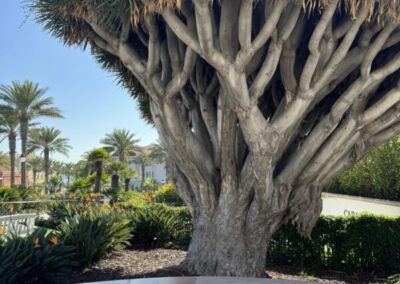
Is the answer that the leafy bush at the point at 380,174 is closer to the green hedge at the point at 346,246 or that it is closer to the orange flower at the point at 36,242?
the green hedge at the point at 346,246

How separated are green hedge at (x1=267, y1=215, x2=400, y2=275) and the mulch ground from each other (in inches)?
10.7

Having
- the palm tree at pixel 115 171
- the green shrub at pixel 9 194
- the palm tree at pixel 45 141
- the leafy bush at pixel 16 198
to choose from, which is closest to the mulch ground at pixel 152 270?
the leafy bush at pixel 16 198

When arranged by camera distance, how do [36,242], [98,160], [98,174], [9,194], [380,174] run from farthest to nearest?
[98,174] → [98,160] → [9,194] → [380,174] → [36,242]

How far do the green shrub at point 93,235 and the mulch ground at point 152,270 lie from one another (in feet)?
0.61

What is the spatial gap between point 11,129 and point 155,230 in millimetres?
24779

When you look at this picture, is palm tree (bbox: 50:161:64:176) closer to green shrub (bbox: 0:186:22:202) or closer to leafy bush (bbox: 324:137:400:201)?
green shrub (bbox: 0:186:22:202)

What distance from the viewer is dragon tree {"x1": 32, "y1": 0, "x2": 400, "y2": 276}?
17.0ft

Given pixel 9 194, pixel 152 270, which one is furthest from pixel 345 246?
pixel 9 194

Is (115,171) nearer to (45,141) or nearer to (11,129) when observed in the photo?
(11,129)

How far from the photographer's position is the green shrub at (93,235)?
6809 mm

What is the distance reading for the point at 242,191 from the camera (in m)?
6.16

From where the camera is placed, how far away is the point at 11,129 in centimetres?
2989

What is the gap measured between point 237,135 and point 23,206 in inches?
573

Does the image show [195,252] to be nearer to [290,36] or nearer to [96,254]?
[96,254]
